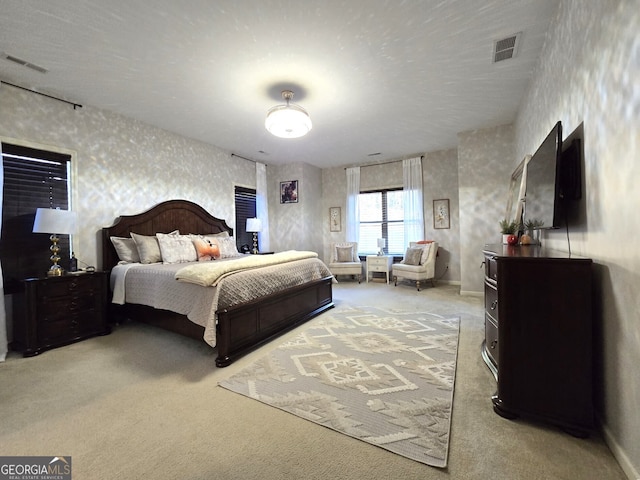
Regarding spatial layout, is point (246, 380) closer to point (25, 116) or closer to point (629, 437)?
point (629, 437)

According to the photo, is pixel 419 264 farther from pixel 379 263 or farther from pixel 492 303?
pixel 492 303

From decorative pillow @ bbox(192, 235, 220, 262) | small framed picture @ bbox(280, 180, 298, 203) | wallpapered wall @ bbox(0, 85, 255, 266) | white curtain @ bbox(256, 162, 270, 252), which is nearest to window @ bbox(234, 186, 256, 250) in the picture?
white curtain @ bbox(256, 162, 270, 252)

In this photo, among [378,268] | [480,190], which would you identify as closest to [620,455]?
[480,190]

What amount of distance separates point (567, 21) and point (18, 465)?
4.17 meters

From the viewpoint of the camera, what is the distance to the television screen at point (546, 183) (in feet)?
5.88

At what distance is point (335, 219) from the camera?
7.05 meters

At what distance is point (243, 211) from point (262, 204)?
0.54 meters

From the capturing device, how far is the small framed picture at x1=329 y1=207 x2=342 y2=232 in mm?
7000

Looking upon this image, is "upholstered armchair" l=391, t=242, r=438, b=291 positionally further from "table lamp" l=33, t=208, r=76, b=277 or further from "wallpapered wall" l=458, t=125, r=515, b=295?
"table lamp" l=33, t=208, r=76, b=277

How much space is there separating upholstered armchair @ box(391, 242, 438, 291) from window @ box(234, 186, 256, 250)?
3167 mm

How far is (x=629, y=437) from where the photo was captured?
126cm

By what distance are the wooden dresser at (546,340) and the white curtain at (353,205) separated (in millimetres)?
5058

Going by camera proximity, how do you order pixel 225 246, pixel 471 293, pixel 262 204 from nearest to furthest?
pixel 225 246 → pixel 471 293 → pixel 262 204

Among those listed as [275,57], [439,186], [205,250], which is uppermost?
[275,57]
